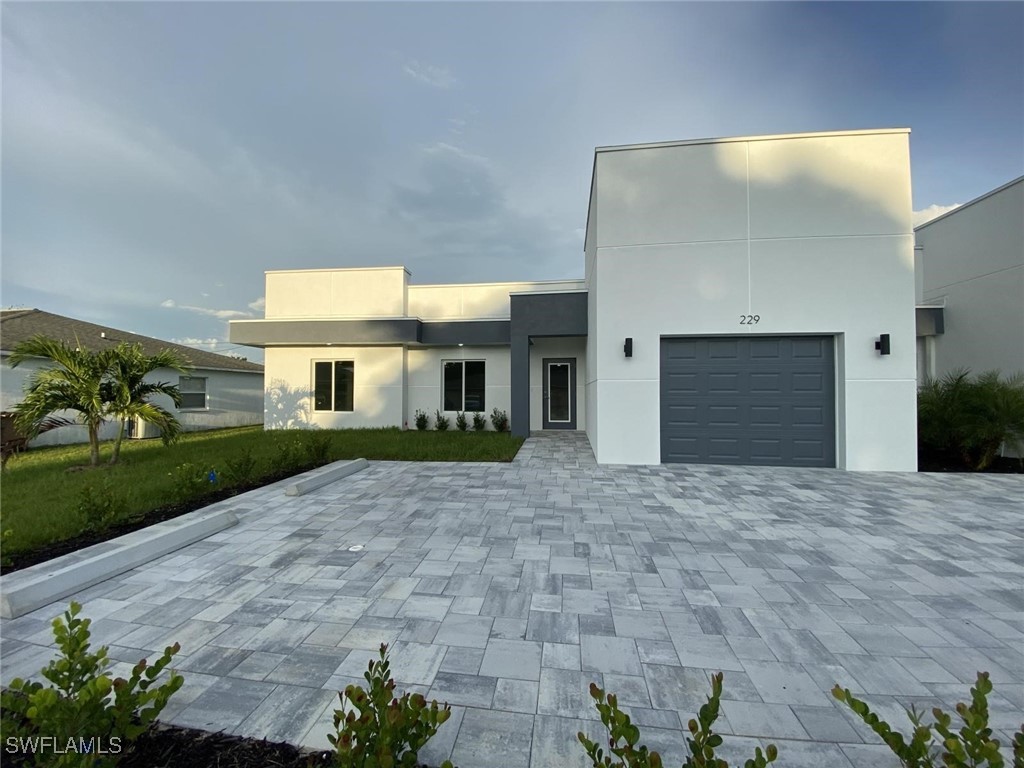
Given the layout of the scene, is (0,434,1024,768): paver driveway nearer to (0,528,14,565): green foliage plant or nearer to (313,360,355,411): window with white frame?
(0,528,14,565): green foliage plant

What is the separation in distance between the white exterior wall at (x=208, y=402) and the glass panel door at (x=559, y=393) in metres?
12.7

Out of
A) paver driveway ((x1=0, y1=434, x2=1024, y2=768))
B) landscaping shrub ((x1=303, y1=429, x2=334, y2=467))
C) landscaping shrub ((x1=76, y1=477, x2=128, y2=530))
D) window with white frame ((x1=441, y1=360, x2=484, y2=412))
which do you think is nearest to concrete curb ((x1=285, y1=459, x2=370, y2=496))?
paver driveway ((x1=0, y1=434, x2=1024, y2=768))

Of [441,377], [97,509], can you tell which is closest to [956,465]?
[441,377]

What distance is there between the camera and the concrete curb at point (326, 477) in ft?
19.1

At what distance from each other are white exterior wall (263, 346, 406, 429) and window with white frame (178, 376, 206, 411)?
383cm

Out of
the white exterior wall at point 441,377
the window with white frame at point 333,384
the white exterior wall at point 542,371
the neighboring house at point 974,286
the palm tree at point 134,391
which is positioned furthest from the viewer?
the window with white frame at point 333,384

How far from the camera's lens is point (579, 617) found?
2.81m

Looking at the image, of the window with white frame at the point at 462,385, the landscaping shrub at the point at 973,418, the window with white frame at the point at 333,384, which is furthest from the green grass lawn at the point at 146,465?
the landscaping shrub at the point at 973,418

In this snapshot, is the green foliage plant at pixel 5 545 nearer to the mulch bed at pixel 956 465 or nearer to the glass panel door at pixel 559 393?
the glass panel door at pixel 559 393

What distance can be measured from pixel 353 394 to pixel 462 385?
12.5 ft

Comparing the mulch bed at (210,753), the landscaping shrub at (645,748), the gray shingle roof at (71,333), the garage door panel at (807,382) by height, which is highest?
the gray shingle roof at (71,333)

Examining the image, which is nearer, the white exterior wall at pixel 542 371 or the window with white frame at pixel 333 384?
the white exterior wall at pixel 542 371

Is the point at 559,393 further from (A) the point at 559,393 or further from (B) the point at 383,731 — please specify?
(B) the point at 383,731

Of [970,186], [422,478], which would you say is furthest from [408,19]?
[970,186]
